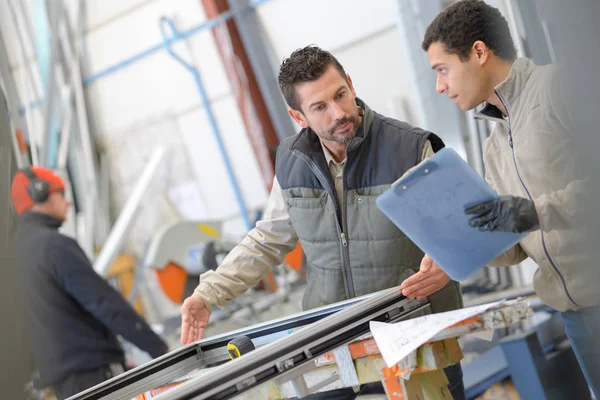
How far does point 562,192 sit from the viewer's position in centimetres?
108

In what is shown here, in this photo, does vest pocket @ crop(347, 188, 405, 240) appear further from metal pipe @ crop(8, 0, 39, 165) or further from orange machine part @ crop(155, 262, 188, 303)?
metal pipe @ crop(8, 0, 39, 165)

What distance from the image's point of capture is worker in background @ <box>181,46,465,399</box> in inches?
58.6

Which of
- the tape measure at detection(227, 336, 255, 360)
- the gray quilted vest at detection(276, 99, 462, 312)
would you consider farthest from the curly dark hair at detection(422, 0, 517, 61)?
the tape measure at detection(227, 336, 255, 360)

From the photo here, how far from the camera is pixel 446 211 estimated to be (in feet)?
3.71

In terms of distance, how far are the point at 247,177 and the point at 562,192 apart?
12.5ft

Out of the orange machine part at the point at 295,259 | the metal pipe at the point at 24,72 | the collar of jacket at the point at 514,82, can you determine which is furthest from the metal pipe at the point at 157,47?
the collar of jacket at the point at 514,82

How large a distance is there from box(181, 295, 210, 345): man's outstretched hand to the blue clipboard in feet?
2.28

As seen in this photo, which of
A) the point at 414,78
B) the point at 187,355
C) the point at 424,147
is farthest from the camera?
the point at 414,78

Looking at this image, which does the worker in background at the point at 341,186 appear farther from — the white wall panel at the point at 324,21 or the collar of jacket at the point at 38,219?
the white wall panel at the point at 324,21

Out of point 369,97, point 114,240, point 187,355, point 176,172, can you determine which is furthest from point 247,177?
point 187,355

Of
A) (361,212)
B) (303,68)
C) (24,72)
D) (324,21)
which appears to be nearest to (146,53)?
(24,72)

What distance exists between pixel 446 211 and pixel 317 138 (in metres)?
0.54

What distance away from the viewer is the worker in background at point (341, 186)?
58.6 inches

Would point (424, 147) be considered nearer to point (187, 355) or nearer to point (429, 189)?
point (429, 189)
